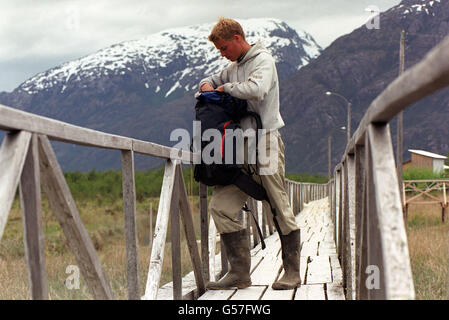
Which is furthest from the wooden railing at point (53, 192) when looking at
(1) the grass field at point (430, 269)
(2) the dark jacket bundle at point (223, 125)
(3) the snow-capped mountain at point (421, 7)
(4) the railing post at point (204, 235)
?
(3) the snow-capped mountain at point (421, 7)

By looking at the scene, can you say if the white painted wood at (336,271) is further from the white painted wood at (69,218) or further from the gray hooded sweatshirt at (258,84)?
the white painted wood at (69,218)

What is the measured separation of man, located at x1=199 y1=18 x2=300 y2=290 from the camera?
412 centimetres

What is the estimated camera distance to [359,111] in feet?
540

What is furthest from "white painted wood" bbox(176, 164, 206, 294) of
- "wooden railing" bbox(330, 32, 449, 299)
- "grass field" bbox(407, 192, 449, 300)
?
"wooden railing" bbox(330, 32, 449, 299)

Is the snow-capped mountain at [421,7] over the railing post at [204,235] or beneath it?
over

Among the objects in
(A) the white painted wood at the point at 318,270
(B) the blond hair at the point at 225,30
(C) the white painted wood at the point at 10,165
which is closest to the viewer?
(C) the white painted wood at the point at 10,165

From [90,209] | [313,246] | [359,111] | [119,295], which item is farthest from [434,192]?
[359,111]

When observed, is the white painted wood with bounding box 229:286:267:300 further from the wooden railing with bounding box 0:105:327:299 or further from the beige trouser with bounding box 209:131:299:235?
the wooden railing with bounding box 0:105:327:299

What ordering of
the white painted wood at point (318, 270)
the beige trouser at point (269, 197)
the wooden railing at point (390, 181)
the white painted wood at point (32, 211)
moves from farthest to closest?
the white painted wood at point (318, 270), the beige trouser at point (269, 197), the white painted wood at point (32, 211), the wooden railing at point (390, 181)

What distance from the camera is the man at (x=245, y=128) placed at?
4.12 m

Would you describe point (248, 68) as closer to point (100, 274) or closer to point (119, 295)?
point (100, 274)

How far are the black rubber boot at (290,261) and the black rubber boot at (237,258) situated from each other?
0.82 feet

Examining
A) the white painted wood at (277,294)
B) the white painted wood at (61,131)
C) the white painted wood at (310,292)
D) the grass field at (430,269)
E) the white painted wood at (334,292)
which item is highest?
the white painted wood at (61,131)
